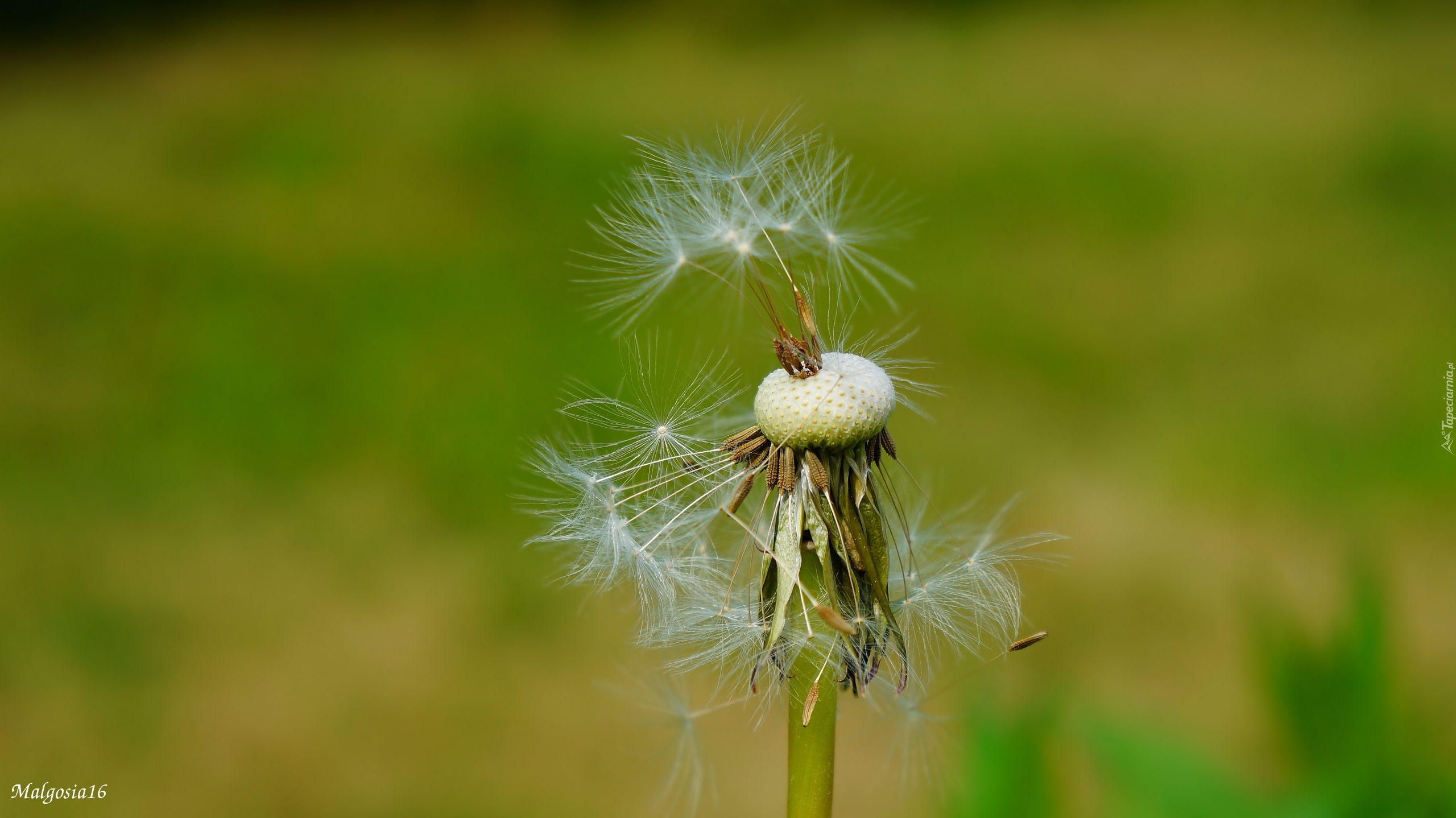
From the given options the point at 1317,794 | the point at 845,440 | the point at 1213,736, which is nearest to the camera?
the point at 845,440

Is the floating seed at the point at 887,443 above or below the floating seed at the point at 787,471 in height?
above

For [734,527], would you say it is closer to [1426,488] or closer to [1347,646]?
[1347,646]

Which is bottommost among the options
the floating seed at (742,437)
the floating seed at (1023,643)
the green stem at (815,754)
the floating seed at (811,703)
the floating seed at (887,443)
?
the green stem at (815,754)

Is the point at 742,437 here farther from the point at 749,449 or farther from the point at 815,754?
the point at 815,754

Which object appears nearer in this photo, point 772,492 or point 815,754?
point 815,754

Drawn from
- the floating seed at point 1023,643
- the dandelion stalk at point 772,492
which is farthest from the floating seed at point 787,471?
the floating seed at point 1023,643

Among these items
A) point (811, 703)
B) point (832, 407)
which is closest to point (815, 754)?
point (811, 703)

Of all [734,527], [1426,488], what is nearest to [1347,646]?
[734,527]

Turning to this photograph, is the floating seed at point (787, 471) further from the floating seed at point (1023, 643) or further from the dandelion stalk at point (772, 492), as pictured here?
the floating seed at point (1023, 643)
